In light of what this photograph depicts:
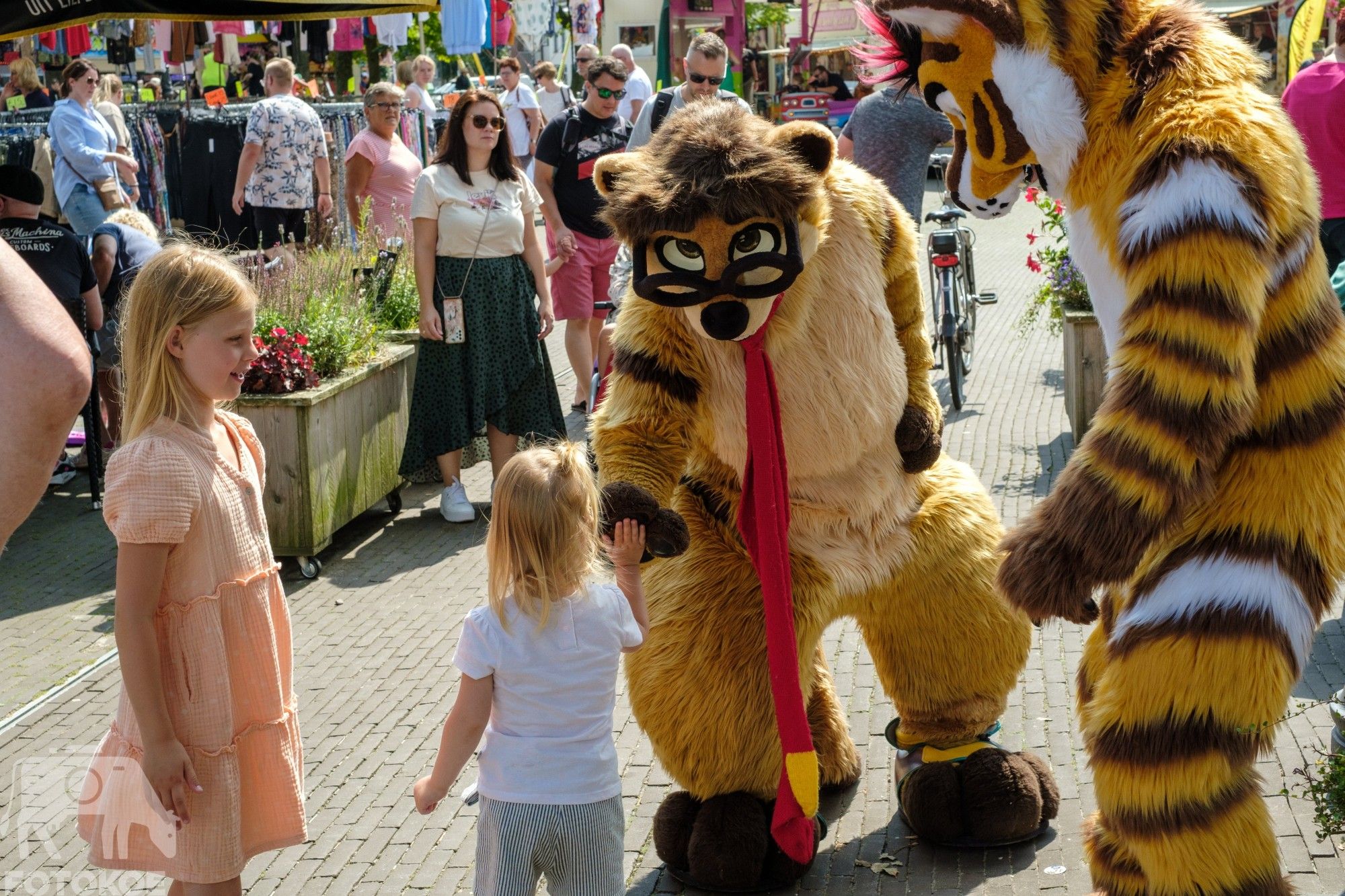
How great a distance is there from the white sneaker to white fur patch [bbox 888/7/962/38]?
15.6ft

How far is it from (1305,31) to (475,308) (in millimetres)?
6571

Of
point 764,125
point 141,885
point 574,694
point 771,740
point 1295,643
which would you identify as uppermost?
point 764,125

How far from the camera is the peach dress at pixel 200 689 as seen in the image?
2.98 metres

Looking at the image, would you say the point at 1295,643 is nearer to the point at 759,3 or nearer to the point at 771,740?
the point at 771,740

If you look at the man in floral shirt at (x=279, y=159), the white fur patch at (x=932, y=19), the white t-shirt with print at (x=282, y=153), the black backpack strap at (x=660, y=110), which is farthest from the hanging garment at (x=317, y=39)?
the white fur patch at (x=932, y=19)

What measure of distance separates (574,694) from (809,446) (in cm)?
108

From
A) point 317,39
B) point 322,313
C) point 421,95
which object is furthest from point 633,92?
point 322,313

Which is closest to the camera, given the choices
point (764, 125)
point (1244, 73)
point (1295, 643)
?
point (1295, 643)

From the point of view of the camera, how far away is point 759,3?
39.4 metres

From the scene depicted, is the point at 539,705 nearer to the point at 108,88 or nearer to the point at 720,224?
the point at 720,224

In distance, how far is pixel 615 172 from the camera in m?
3.70

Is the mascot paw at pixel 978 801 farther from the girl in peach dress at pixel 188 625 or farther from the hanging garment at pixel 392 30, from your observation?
the hanging garment at pixel 392 30

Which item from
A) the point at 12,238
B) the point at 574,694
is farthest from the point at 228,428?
the point at 12,238

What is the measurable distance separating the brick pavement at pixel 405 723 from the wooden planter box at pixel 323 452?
0.24 m
